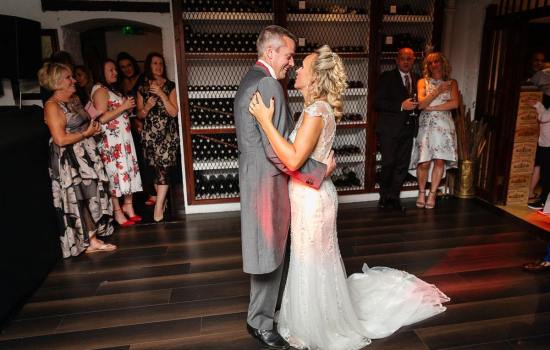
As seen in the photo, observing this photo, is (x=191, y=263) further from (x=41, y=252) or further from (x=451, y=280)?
(x=451, y=280)

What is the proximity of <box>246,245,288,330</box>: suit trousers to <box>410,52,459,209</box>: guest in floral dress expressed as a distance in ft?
9.72

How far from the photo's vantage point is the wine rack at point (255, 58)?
418 centimetres

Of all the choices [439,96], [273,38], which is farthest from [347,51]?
[273,38]

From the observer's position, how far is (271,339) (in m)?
2.19

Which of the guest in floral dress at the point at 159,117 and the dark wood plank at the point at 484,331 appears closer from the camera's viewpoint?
the dark wood plank at the point at 484,331

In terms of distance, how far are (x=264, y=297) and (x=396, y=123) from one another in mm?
2902

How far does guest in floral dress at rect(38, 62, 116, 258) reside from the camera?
10.1ft

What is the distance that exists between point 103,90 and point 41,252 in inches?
60.8

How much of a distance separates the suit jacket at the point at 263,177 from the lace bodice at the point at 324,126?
A: 2.3 inches

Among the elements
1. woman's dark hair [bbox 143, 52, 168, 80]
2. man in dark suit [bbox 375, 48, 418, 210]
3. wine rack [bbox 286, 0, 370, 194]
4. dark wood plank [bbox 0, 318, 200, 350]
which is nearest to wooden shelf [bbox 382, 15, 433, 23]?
wine rack [bbox 286, 0, 370, 194]

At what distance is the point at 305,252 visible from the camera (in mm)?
2090

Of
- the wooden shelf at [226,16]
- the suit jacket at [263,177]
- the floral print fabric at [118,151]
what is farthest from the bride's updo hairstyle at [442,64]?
the floral print fabric at [118,151]

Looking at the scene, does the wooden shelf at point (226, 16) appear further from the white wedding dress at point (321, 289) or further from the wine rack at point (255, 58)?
the white wedding dress at point (321, 289)

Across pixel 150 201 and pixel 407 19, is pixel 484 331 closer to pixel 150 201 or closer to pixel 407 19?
pixel 407 19
